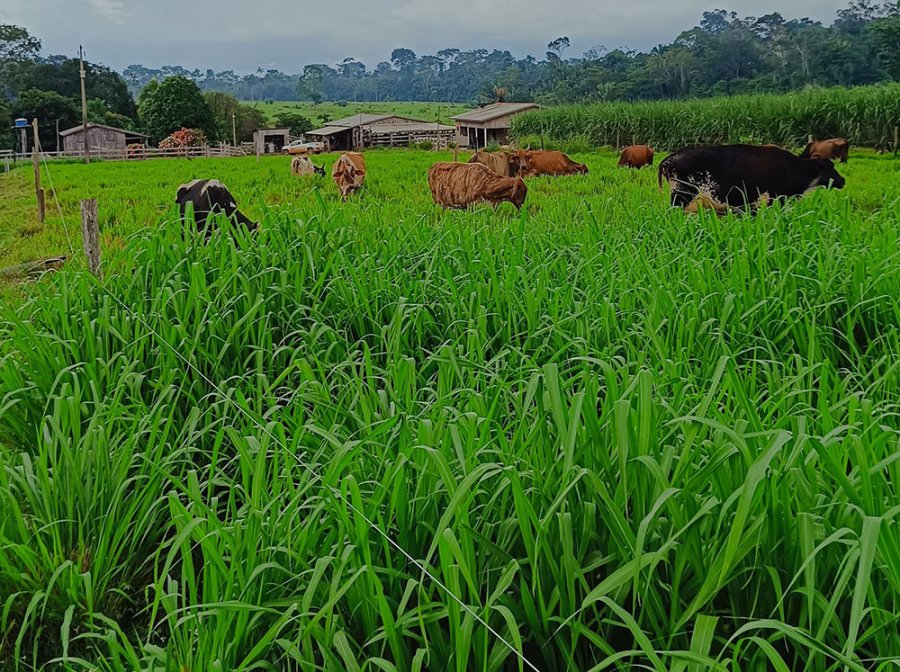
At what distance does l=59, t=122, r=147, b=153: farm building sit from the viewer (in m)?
27.6

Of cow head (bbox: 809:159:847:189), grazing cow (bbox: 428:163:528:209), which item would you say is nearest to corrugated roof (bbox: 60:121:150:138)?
grazing cow (bbox: 428:163:528:209)

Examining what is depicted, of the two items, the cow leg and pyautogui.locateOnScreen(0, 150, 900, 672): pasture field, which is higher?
the cow leg

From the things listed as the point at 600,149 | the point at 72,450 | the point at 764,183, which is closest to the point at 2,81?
the point at 600,149

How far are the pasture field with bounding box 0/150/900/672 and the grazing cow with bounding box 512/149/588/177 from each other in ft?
31.0

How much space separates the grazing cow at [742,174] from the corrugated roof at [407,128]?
81.1ft

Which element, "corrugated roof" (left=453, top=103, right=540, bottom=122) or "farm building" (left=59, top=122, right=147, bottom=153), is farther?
"farm building" (left=59, top=122, right=147, bottom=153)

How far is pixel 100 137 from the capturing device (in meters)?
29.7

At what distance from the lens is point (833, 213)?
5094 mm

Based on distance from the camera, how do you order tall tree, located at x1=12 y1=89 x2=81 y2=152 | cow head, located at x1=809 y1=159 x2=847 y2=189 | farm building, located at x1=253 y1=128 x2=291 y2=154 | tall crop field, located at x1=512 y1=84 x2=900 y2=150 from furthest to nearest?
farm building, located at x1=253 y1=128 x2=291 y2=154 → tall tree, located at x1=12 y1=89 x2=81 y2=152 → tall crop field, located at x1=512 y1=84 x2=900 y2=150 → cow head, located at x1=809 y1=159 x2=847 y2=189

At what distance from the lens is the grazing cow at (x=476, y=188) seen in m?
8.95

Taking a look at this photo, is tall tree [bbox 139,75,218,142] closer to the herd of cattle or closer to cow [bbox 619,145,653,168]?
cow [bbox 619,145,653,168]

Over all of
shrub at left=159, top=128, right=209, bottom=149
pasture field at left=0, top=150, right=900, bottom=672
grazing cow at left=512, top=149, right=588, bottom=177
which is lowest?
pasture field at left=0, top=150, right=900, bottom=672

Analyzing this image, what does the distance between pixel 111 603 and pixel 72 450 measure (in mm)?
582

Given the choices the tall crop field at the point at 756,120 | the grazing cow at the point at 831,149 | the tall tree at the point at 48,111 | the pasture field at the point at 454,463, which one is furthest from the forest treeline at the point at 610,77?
the pasture field at the point at 454,463
